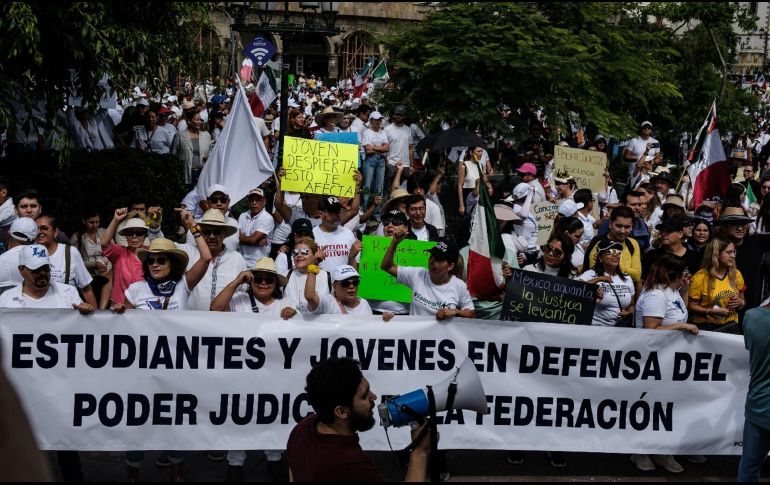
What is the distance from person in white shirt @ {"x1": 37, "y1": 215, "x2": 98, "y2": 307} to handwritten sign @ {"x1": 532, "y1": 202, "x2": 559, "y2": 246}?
4427 mm

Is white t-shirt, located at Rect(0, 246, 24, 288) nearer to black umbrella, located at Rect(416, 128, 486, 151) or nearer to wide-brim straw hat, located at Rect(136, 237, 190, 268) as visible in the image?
wide-brim straw hat, located at Rect(136, 237, 190, 268)

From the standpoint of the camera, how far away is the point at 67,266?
21.5 feet

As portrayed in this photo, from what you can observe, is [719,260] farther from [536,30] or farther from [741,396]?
[536,30]

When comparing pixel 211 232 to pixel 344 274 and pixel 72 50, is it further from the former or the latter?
pixel 72 50

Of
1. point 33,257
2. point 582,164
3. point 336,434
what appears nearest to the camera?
point 336,434

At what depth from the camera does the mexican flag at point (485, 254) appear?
23.0ft

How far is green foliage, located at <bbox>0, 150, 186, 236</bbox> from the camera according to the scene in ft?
34.2

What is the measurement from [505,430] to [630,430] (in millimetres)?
845

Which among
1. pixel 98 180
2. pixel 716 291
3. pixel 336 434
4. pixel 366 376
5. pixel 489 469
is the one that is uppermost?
pixel 98 180

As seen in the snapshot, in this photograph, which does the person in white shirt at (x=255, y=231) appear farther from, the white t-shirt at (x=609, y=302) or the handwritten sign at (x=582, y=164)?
the handwritten sign at (x=582, y=164)

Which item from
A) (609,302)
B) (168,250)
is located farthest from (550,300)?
(168,250)

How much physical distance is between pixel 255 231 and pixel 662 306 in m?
3.60

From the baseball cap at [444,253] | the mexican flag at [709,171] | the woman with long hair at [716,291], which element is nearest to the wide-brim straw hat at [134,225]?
the baseball cap at [444,253]

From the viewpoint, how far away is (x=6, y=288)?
19.9 feet
